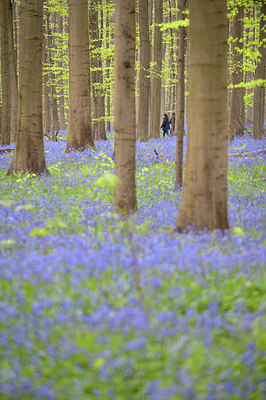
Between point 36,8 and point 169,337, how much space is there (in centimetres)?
919

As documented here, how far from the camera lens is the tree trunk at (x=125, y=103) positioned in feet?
20.2

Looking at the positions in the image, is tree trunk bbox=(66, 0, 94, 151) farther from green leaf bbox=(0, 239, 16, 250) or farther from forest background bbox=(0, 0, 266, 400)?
green leaf bbox=(0, 239, 16, 250)

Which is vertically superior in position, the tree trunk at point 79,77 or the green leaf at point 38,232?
the tree trunk at point 79,77

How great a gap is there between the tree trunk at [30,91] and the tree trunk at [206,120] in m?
5.39

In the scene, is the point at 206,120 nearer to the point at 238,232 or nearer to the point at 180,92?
the point at 238,232

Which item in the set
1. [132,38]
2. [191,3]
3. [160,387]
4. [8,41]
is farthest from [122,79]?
[8,41]

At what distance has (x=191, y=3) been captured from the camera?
17.1 feet

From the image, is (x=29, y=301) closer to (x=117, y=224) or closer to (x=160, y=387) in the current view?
(x=160, y=387)

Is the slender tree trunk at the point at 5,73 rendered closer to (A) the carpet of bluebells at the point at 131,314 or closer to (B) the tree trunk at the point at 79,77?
(B) the tree trunk at the point at 79,77

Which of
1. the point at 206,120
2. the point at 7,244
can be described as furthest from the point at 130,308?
the point at 206,120

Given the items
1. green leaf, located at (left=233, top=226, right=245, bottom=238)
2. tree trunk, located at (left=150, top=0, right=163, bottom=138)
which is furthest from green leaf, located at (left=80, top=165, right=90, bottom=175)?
tree trunk, located at (left=150, top=0, right=163, bottom=138)

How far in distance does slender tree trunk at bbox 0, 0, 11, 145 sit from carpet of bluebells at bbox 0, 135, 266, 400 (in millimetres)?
12400

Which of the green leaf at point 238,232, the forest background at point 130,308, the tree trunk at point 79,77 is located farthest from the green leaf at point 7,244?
the tree trunk at point 79,77

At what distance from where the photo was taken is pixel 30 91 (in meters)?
9.56
